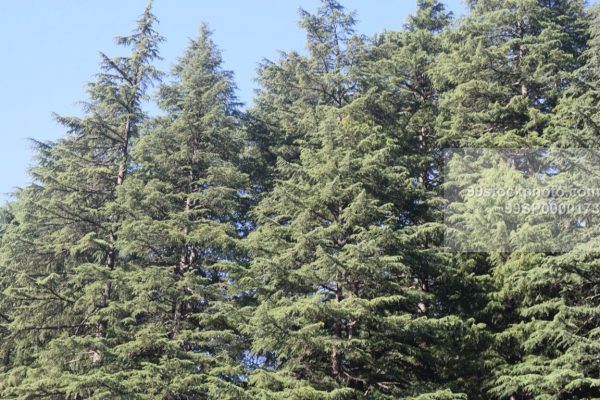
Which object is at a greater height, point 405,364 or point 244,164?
point 244,164

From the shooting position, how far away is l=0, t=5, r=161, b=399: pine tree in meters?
15.9

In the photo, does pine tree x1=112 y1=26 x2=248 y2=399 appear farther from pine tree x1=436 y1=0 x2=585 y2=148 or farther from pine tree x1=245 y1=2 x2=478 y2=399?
pine tree x1=436 y1=0 x2=585 y2=148

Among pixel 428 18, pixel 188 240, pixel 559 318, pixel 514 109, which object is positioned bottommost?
pixel 559 318

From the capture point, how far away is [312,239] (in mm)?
15188

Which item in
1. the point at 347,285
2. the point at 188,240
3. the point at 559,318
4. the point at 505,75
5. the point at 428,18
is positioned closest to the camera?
the point at 559,318

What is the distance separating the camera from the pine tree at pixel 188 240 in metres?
15.0

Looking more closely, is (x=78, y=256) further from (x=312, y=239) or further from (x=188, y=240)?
(x=312, y=239)

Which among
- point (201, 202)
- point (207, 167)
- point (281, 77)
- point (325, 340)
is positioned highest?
point (281, 77)

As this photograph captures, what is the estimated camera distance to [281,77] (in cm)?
2452

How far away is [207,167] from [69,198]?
4.26 metres

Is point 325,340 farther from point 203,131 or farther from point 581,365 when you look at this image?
point 203,131

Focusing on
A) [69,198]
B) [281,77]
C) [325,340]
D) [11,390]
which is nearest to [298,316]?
[325,340]

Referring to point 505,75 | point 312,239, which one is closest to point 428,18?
point 505,75

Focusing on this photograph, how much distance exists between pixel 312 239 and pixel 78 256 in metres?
8.36
